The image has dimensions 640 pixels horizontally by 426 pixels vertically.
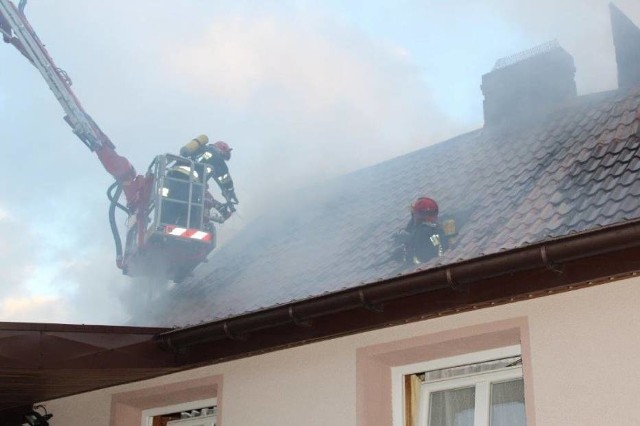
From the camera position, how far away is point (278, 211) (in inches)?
509

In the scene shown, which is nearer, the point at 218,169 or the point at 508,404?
→ the point at 508,404

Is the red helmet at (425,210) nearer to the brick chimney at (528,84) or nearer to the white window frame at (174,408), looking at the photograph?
the white window frame at (174,408)

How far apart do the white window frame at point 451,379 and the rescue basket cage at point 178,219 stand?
250 inches

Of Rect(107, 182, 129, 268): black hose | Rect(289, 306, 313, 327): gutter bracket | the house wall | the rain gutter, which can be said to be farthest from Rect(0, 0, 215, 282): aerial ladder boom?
Rect(289, 306, 313, 327): gutter bracket

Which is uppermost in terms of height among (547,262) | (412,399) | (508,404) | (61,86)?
(61,86)

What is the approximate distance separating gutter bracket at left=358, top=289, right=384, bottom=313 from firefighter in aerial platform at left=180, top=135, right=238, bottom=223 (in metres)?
6.80

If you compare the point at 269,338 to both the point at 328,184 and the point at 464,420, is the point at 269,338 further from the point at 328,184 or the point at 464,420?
the point at 328,184

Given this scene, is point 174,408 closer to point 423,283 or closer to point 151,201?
point 423,283

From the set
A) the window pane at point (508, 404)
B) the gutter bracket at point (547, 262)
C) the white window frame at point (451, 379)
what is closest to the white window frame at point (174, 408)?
the white window frame at point (451, 379)

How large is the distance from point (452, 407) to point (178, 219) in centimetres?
691

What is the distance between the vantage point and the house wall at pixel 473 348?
528 cm

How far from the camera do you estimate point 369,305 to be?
6082 mm

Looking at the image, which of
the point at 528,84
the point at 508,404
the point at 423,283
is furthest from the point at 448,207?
the point at 423,283

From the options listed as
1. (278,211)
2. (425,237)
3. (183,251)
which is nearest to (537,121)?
(425,237)
